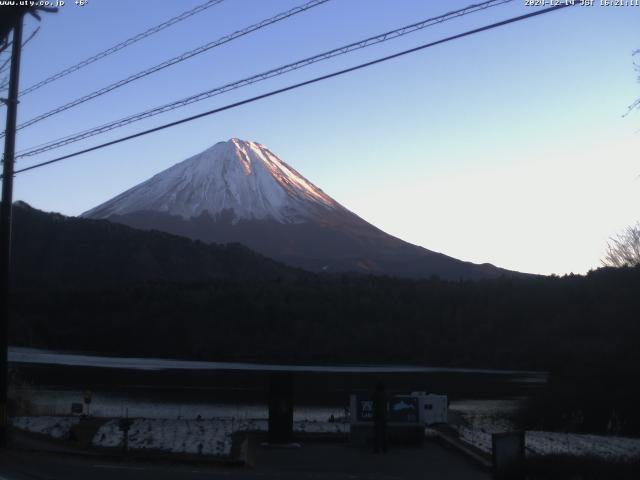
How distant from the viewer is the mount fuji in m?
144

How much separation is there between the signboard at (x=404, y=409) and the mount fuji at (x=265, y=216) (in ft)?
387

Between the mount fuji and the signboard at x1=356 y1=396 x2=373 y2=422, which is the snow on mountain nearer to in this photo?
the mount fuji

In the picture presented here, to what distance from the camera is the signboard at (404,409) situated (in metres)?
18.7

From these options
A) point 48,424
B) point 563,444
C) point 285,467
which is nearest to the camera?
point 285,467

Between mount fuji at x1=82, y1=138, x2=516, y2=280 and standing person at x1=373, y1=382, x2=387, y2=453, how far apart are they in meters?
119

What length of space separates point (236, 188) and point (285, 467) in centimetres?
14846

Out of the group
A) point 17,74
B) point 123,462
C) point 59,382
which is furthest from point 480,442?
point 59,382

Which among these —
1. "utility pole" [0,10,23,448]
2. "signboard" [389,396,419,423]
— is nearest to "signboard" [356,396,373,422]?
"signboard" [389,396,419,423]

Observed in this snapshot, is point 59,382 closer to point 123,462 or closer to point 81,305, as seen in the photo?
point 123,462

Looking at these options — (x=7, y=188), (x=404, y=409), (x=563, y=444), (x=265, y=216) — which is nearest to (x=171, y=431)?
(x=404, y=409)

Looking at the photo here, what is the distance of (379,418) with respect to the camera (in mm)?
17312

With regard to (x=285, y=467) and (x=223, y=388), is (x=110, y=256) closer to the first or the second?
(x=223, y=388)

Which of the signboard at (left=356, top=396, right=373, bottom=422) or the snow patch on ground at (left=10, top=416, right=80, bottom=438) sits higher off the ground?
the signboard at (left=356, top=396, right=373, bottom=422)

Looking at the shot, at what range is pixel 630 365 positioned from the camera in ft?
101
